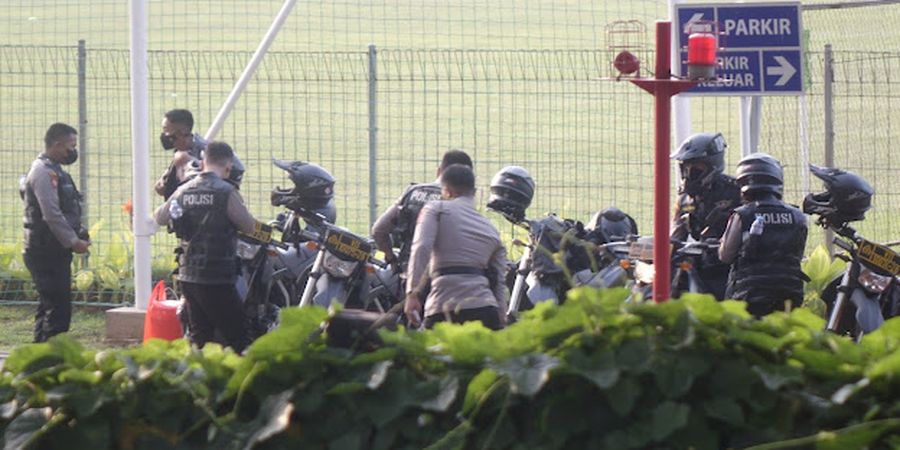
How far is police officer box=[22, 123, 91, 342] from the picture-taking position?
10.1 metres

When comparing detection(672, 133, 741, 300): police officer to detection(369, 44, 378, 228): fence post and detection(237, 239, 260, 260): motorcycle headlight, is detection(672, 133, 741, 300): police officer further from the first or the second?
detection(369, 44, 378, 228): fence post

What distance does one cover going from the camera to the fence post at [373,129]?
11570 millimetres

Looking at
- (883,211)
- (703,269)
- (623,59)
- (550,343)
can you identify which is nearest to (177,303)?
(703,269)

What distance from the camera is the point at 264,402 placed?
136 inches

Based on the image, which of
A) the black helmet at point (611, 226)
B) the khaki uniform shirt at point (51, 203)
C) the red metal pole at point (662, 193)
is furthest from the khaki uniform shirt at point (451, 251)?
the khaki uniform shirt at point (51, 203)

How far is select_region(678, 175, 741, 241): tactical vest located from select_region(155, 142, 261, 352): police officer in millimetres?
2788

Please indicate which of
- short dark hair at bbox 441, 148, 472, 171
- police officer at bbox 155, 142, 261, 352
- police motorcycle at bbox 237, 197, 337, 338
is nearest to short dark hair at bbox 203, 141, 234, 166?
police officer at bbox 155, 142, 261, 352

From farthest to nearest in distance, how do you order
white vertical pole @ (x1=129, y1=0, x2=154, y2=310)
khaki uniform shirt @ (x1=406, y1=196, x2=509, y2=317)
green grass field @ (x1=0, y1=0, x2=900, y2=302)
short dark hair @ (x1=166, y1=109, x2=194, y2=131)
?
green grass field @ (x1=0, y1=0, x2=900, y2=302), short dark hair @ (x1=166, y1=109, x2=194, y2=131), white vertical pole @ (x1=129, y1=0, x2=154, y2=310), khaki uniform shirt @ (x1=406, y1=196, x2=509, y2=317)

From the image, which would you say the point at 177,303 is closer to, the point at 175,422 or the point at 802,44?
the point at 802,44

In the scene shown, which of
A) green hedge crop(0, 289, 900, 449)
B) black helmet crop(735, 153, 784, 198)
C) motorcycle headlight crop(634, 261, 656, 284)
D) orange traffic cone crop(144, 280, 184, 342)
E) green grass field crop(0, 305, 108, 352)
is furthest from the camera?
green grass field crop(0, 305, 108, 352)

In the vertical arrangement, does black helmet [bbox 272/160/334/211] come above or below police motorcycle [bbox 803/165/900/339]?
above

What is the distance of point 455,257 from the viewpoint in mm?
8023

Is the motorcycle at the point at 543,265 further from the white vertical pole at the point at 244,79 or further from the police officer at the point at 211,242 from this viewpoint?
the white vertical pole at the point at 244,79

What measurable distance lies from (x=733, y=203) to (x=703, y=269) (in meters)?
0.53
